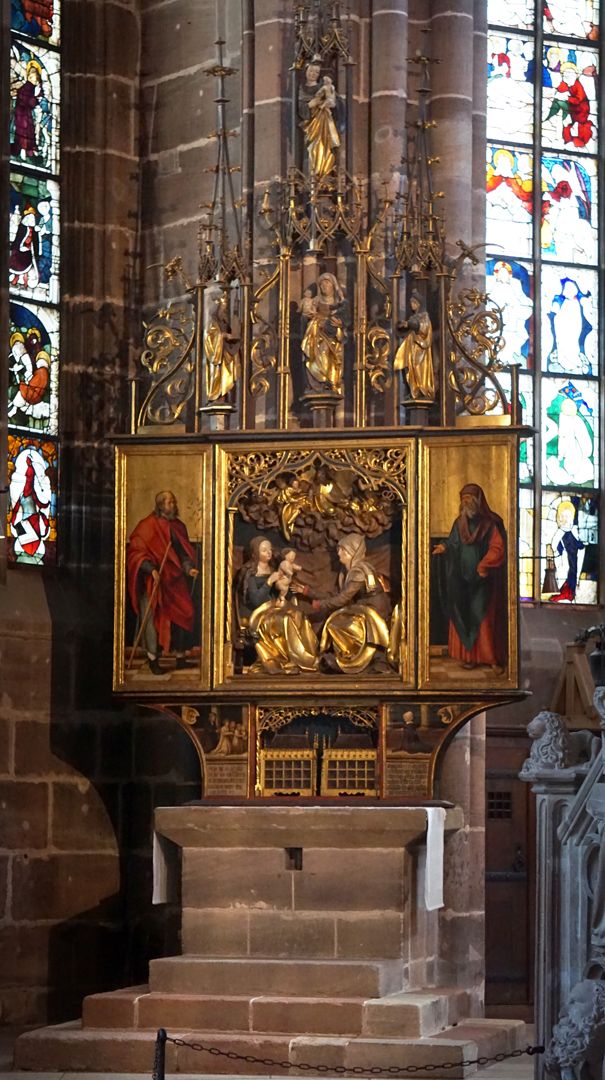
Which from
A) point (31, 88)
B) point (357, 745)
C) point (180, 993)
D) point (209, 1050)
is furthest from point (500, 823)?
point (31, 88)

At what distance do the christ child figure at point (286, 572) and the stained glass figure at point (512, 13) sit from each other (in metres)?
5.19

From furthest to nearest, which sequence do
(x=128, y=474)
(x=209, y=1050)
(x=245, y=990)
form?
(x=128, y=474), (x=245, y=990), (x=209, y=1050)

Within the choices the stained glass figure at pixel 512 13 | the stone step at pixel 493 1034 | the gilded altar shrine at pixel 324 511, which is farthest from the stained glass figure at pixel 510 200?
the stone step at pixel 493 1034

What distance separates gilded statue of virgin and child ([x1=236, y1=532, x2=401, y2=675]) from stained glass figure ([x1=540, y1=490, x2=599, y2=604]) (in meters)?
3.00

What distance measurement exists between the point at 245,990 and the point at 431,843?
1.36 metres

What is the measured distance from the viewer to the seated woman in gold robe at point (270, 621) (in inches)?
587

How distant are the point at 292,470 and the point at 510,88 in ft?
15.1

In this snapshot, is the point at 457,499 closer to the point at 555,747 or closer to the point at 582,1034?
the point at 555,747

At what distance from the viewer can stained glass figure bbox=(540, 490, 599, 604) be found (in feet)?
58.2

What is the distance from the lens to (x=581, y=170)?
18391 millimetres

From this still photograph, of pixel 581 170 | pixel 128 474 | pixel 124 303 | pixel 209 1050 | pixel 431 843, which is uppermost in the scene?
pixel 581 170

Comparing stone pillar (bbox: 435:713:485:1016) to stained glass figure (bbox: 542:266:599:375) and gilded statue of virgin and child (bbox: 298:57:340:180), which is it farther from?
gilded statue of virgin and child (bbox: 298:57:340:180)

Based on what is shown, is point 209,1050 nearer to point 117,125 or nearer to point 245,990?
point 245,990

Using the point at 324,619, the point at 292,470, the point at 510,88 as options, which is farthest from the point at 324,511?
the point at 510,88
